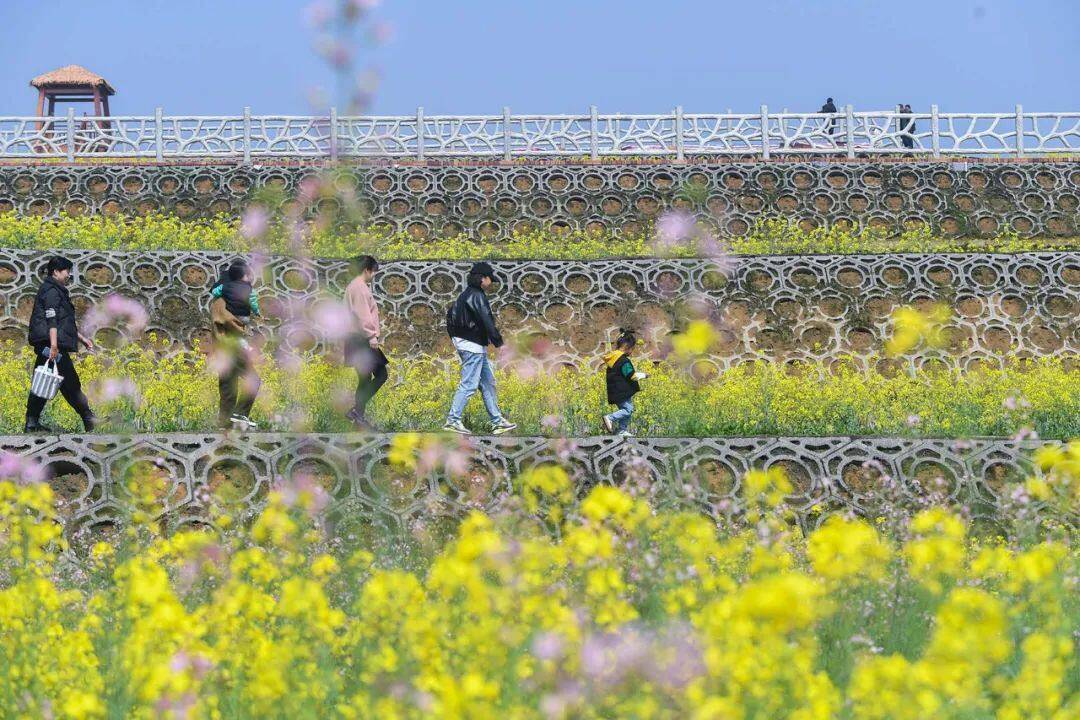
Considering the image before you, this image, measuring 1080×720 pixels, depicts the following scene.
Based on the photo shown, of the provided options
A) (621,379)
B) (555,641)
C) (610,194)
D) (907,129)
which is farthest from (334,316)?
(907,129)

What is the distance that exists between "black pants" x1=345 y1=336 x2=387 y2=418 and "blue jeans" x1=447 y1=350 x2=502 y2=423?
0.70 m

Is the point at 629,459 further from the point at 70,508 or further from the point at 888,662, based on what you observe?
the point at 888,662

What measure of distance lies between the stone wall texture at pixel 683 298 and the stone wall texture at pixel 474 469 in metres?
4.93

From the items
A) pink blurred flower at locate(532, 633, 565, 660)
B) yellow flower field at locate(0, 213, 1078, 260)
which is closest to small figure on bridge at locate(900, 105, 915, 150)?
yellow flower field at locate(0, 213, 1078, 260)

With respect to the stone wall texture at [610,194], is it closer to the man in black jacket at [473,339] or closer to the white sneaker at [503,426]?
the man in black jacket at [473,339]

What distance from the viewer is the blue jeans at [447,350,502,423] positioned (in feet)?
33.7

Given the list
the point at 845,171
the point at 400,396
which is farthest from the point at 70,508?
the point at 845,171

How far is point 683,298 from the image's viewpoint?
15617 millimetres

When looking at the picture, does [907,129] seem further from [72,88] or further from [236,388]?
[72,88]

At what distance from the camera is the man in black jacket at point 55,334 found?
30.9ft

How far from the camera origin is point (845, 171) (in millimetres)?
19641

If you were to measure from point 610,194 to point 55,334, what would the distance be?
11247 mm

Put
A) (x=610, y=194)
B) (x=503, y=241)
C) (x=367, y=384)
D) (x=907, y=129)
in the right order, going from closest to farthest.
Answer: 1. (x=367, y=384)
2. (x=503, y=241)
3. (x=610, y=194)
4. (x=907, y=129)

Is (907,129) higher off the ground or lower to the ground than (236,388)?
higher
